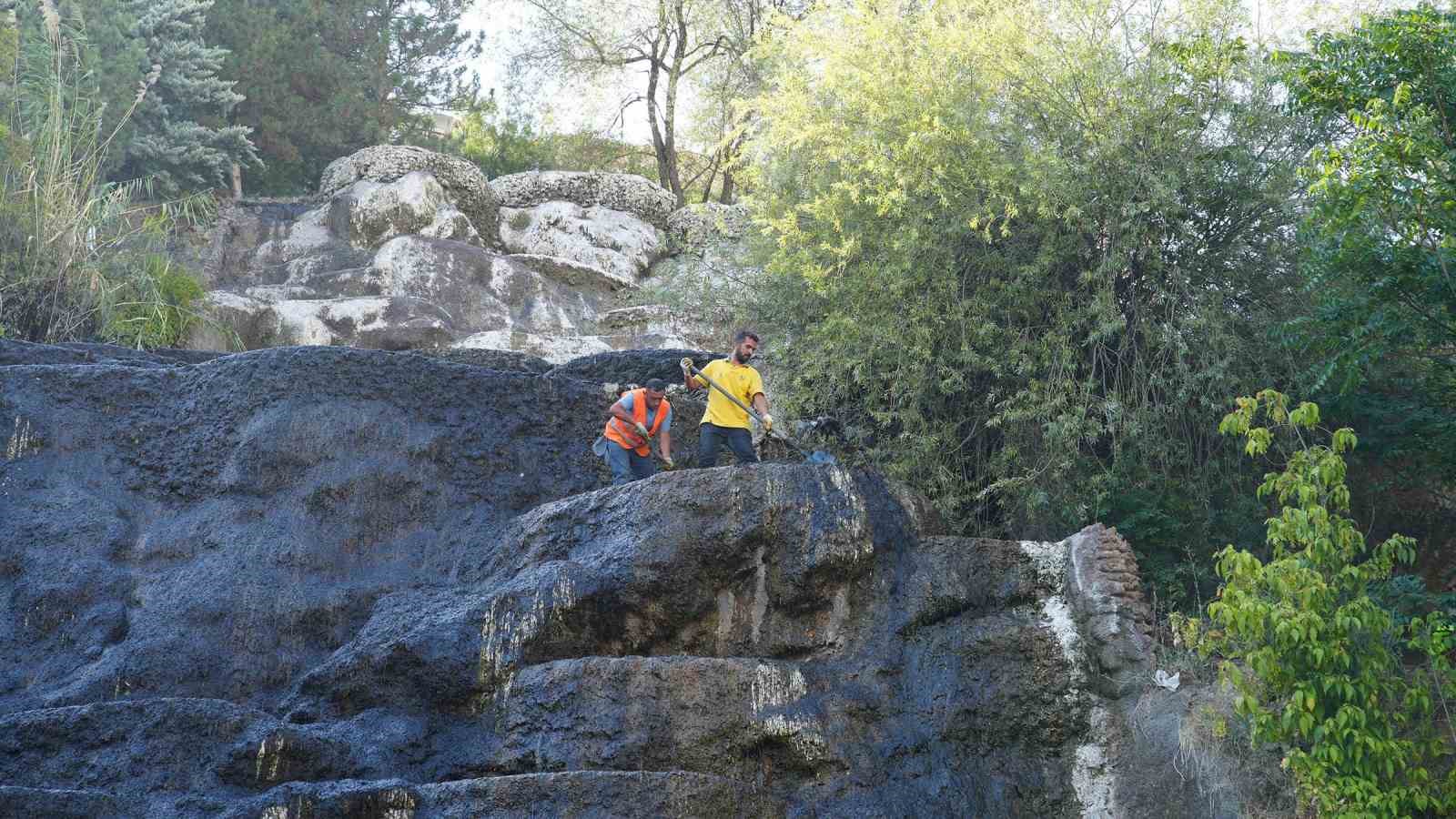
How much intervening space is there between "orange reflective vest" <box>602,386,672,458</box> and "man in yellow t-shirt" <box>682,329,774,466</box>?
0.38 meters

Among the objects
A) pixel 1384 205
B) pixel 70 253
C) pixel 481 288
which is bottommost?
pixel 481 288

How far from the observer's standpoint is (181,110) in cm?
2261

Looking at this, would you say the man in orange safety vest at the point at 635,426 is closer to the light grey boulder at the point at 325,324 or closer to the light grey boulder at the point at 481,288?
the light grey boulder at the point at 325,324

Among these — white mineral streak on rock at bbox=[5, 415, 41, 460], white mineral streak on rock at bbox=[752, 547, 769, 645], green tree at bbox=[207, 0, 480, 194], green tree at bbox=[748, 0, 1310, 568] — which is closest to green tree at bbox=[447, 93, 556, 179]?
green tree at bbox=[207, 0, 480, 194]

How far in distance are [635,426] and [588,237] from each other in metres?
9.29

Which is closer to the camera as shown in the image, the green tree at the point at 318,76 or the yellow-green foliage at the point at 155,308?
the yellow-green foliage at the point at 155,308

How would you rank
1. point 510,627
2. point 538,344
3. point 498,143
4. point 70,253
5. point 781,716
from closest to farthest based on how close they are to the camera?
1. point 781,716
2. point 510,627
3. point 70,253
4. point 538,344
5. point 498,143

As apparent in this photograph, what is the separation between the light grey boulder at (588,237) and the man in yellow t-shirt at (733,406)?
8.35 meters

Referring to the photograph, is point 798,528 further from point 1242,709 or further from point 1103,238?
point 1103,238

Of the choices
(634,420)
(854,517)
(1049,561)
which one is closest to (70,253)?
(634,420)

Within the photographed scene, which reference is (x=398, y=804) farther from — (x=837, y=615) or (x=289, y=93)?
(x=289, y=93)

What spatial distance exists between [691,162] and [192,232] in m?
11.2

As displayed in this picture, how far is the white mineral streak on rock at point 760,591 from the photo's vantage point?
10.1 meters

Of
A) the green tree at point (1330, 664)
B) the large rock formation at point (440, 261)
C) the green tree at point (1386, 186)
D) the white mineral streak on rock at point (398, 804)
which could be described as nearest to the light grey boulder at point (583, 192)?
the large rock formation at point (440, 261)
